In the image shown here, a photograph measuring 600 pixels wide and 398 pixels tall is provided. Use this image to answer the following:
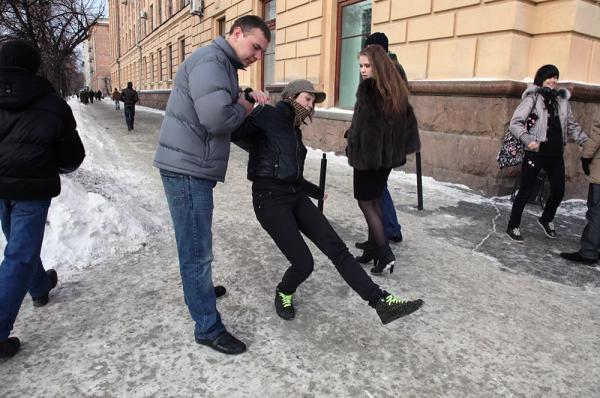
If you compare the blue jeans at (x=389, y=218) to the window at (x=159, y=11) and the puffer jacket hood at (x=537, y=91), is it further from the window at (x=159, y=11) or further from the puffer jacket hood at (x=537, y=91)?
the window at (x=159, y=11)

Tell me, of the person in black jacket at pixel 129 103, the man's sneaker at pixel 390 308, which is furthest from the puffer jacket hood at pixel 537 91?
the person in black jacket at pixel 129 103

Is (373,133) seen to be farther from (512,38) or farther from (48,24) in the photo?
(48,24)

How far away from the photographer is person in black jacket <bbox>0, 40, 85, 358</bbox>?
235 centimetres

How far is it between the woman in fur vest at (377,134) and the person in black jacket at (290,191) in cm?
74

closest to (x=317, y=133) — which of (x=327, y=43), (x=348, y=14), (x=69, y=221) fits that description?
(x=327, y=43)

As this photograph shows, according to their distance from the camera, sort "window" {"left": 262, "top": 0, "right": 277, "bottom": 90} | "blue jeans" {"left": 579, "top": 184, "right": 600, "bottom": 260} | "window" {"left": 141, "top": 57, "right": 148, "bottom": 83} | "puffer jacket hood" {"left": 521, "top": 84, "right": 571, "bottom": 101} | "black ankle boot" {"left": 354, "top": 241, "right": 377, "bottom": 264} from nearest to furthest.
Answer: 1. "black ankle boot" {"left": 354, "top": 241, "right": 377, "bottom": 264}
2. "blue jeans" {"left": 579, "top": 184, "right": 600, "bottom": 260}
3. "puffer jacket hood" {"left": 521, "top": 84, "right": 571, "bottom": 101}
4. "window" {"left": 262, "top": 0, "right": 277, "bottom": 90}
5. "window" {"left": 141, "top": 57, "right": 148, "bottom": 83}

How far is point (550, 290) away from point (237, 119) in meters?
2.84

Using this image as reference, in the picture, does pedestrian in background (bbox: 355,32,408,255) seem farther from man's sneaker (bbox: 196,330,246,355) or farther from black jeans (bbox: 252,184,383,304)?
man's sneaker (bbox: 196,330,246,355)

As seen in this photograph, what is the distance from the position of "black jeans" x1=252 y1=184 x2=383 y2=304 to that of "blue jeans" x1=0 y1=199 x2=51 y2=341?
124 centimetres

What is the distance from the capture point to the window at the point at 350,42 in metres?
9.68

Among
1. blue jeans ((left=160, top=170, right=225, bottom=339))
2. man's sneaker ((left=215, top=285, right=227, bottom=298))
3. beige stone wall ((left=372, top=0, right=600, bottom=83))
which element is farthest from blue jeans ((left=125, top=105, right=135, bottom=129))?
blue jeans ((left=160, top=170, right=225, bottom=339))

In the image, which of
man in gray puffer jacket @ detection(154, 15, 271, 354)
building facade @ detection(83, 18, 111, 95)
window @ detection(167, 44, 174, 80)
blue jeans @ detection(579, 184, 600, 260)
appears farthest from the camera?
building facade @ detection(83, 18, 111, 95)

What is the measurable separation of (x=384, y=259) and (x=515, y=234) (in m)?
1.94

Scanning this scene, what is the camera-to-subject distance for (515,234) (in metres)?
4.66
